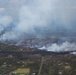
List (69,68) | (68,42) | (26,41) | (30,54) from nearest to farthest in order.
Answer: (69,68) < (30,54) < (68,42) < (26,41)

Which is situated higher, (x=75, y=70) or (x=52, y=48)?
(x=75, y=70)

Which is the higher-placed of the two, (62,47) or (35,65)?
(35,65)

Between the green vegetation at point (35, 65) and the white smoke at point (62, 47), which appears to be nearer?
the green vegetation at point (35, 65)

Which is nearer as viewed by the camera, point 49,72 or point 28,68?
point 49,72

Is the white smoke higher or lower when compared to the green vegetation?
lower

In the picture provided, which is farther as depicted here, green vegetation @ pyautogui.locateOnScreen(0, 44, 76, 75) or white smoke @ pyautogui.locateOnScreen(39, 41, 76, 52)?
white smoke @ pyautogui.locateOnScreen(39, 41, 76, 52)

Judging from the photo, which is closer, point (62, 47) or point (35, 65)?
point (35, 65)

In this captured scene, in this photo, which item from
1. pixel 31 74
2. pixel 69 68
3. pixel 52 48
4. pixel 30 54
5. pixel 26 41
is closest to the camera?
pixel 31 74

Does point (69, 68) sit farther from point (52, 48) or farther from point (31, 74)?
point (52, 48)

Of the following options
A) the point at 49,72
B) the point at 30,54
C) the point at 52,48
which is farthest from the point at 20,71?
the point at 52,48

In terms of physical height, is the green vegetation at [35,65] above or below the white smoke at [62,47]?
above
